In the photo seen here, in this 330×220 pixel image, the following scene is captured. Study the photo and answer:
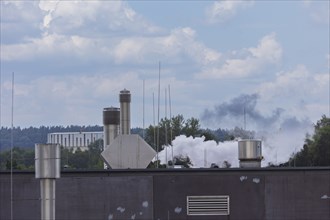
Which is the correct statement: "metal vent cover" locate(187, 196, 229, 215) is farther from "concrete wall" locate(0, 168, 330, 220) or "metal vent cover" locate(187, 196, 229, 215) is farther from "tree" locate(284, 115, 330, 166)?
"tree" locate(284, 115, 330, 166)

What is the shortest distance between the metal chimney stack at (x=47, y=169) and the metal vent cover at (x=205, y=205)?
909 cm

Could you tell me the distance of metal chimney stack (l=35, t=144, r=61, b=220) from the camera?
76.5 ft

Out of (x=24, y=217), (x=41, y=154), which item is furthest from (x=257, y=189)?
(x=41, y=154)

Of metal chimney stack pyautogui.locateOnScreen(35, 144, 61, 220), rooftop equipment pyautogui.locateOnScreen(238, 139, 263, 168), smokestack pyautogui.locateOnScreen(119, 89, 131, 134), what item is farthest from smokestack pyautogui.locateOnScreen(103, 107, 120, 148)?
metal chimney stack pyautogui.locateOnScreen(35, 144, 61, 220)

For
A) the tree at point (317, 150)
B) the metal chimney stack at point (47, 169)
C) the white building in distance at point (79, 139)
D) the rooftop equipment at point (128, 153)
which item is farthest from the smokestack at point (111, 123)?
the white building in distance at point (79, 139)

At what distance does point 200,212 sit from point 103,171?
300 centimetres

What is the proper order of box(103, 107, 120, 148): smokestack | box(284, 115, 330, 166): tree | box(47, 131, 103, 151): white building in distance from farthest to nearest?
box(47, 131, 103, 151): white building in distance, box(284, 115, 330, 166): tree, box(103, 107, 120, 148): smokestack

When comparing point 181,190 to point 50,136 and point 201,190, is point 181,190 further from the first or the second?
point 50,136

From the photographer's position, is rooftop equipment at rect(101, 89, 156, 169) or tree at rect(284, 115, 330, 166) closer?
rooftop equipment at rect(101, 89, 156, 169)

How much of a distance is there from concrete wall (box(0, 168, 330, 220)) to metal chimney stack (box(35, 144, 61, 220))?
7393 mm

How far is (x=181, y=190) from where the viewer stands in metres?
32.1

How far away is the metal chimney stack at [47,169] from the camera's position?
2331cm

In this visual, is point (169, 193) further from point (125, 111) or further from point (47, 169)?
point (125, 111)

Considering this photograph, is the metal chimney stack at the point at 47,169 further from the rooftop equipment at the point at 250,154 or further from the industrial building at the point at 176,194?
the rooftop equipment at the point at 250,154
